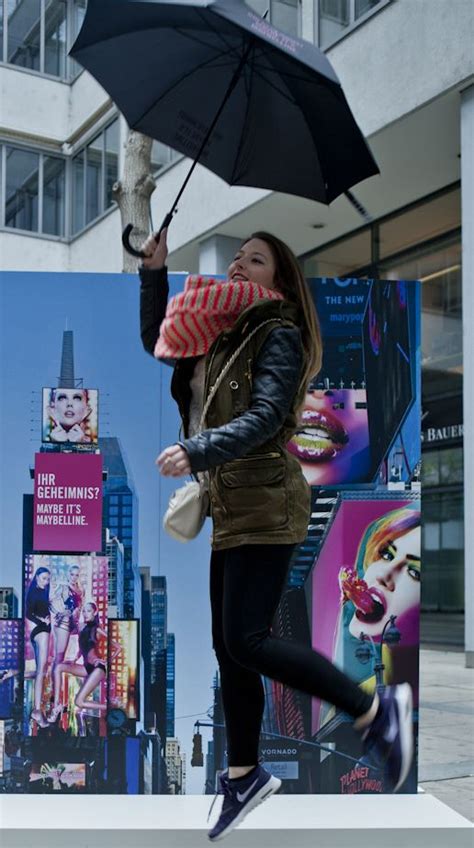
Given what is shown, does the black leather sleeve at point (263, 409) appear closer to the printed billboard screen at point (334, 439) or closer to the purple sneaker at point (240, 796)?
the purple sneaker at point (240, 796)

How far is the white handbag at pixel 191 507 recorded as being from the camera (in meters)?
2.90

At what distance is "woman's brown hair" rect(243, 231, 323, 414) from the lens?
308 cm

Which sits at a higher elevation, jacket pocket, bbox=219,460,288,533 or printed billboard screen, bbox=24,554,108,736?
jacket pocket, bbox=219,460,288,533

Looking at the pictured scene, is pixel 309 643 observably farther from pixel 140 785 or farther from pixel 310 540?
pixel 140 785

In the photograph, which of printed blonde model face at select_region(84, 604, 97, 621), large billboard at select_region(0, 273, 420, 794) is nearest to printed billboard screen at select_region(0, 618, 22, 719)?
large billboard at select_region(0, 273, 420, 794)

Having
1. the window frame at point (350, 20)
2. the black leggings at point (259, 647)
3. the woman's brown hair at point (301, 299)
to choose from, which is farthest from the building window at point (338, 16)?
the black leggings at point (259, 647)

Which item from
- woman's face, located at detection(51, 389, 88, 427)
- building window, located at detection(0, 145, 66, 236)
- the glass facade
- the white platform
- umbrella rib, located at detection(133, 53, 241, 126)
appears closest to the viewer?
umbrella rib, located at detection(133, 53, 241, 126)

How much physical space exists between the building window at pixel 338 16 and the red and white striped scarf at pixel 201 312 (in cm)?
1062

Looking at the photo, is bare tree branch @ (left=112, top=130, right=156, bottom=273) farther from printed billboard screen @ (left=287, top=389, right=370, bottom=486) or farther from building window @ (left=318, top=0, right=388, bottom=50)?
building window @ (left=318, top=0, right=388, bottom=50)

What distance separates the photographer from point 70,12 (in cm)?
2084

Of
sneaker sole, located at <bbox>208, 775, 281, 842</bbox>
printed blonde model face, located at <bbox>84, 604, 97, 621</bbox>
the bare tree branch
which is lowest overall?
sneaker sole, located at <bbox>208, 775, 281, 842</bbox>

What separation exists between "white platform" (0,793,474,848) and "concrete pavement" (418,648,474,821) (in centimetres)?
94

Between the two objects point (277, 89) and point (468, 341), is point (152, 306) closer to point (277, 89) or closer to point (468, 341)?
point (277, 89)

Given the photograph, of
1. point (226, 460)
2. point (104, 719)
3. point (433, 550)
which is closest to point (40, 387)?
point (104, 719)
